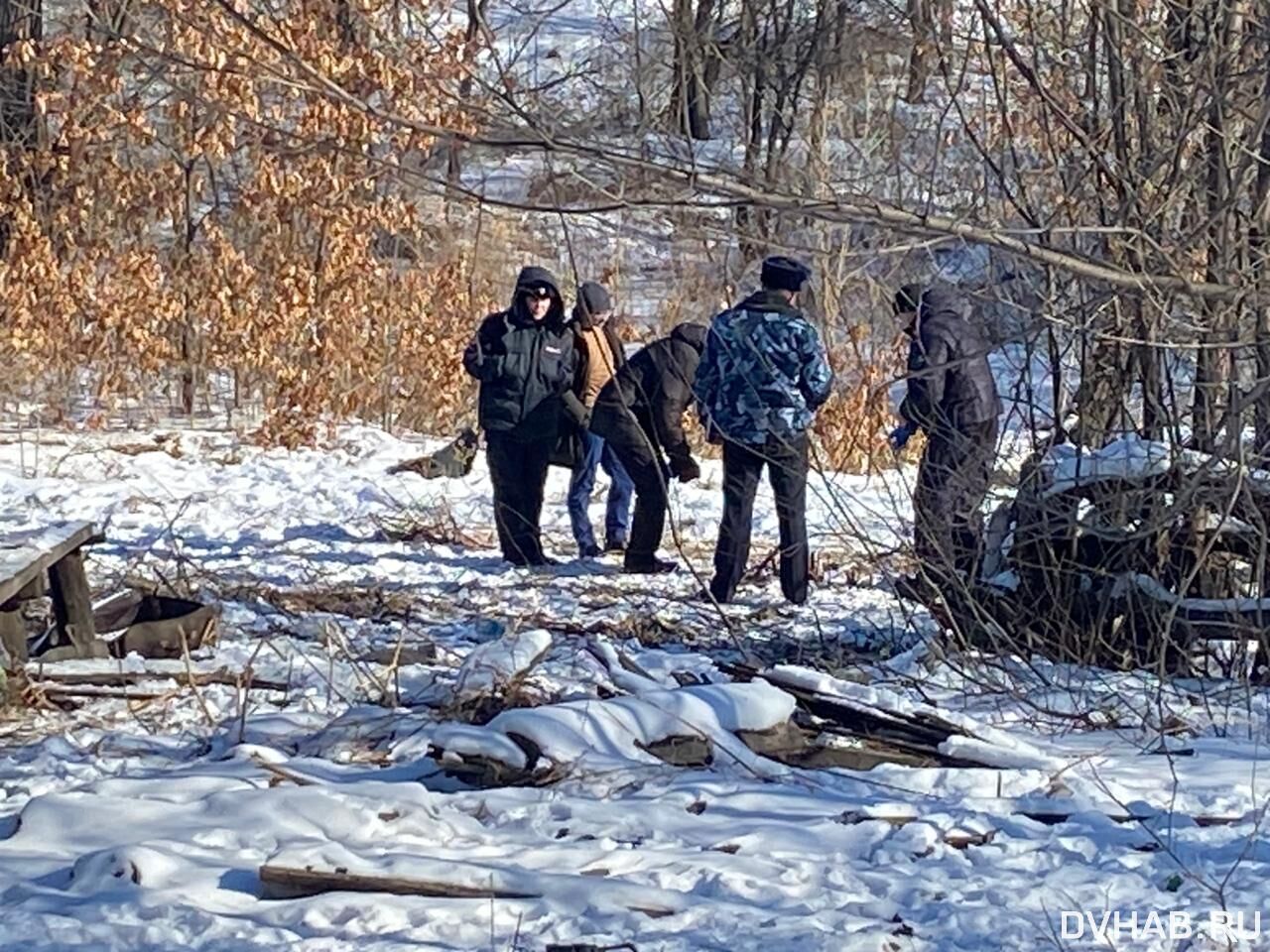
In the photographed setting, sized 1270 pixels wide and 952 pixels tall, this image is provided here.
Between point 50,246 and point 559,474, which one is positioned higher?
point 50,246

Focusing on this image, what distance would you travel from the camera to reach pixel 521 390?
10836 mm

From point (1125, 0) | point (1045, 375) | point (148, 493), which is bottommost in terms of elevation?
point (148, 493)

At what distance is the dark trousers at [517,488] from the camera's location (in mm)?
10961

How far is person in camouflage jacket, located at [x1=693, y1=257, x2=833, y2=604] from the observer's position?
9414mm

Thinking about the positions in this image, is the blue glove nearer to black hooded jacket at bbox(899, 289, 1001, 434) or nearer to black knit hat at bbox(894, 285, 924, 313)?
black hooded jacket at bbox(899, 289, 1001, 434)

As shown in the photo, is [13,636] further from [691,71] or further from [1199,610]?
[1199,610]

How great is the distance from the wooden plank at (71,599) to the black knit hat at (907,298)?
3910mm

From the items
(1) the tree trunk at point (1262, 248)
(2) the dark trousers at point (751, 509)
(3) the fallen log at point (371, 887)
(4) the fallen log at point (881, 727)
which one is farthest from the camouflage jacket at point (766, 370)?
(3) the fallen log at point (371, 887)

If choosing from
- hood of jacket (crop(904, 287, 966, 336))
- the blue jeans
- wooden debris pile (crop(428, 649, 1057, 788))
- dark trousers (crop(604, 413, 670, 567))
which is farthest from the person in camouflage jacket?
wooden debris pile (crop(428, 649, 1057, 788))

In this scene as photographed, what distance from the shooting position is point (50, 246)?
1588cm

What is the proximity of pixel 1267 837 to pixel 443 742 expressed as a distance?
2313 mm

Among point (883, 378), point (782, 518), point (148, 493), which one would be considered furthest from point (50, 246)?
point (782, 518)

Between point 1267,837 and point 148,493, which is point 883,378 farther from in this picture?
point 1267,837

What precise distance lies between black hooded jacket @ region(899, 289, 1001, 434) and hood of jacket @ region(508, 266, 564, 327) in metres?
2.23
